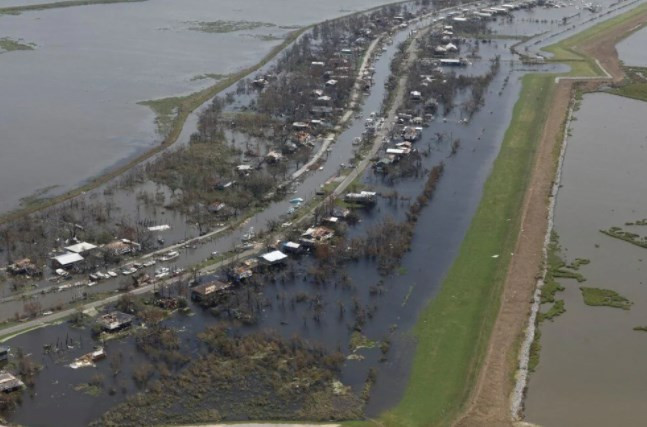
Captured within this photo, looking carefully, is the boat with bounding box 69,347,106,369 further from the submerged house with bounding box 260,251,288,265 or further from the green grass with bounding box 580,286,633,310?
the green grass with bounding box 580,286,633,310

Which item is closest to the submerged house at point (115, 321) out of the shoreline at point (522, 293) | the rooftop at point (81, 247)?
the rooftop at point (81, 247)

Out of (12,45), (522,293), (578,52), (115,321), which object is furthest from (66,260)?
(578,52)

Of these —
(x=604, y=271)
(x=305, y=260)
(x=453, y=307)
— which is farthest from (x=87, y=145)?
(x=604, y=271)

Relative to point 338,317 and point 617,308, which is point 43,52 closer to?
point 338,317

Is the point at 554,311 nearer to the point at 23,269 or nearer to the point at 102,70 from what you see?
the point at 23,269

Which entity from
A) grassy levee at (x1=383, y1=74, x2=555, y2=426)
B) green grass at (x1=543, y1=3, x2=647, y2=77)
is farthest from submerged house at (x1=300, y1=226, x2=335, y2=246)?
green grass at (x1=543, y1=3, x2=647, y2=77)

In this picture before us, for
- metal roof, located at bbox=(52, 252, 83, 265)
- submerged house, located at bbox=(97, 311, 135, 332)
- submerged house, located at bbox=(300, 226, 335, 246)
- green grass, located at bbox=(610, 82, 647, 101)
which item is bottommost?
submerged house, located at bbox=(97, 311, 135, 332)
